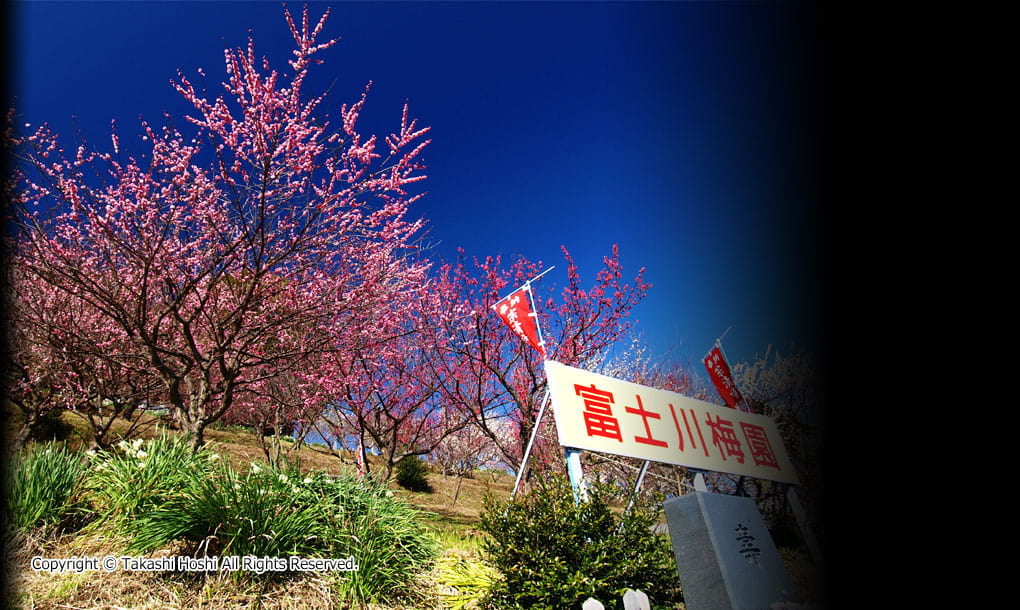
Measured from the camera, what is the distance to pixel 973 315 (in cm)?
245

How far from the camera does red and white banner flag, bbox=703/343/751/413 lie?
8.45 metres

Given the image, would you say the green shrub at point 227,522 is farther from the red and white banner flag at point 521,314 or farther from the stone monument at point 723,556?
the red and white banner flag at point 521,314

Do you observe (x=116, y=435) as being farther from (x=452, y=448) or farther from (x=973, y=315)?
(x=973, y=315)

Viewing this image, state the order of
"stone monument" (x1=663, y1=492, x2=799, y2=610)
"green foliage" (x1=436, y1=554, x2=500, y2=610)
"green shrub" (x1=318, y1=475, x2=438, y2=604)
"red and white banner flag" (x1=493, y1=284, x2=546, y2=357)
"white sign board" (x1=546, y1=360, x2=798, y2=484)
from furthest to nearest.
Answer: "red and white banner flag" (x1=493, y1=284, x2=546, y2=357)
"white sign board" (x1=546, y1=360, x2=798, y2=484)
"green foliage" (x1=436, y1=554, x2=500, y2=610)
"green shrub" (x1=318, y1=475, x2=438, y2=604)
"stone monument" (x1=663, y1=492, x2=799, y2=610)

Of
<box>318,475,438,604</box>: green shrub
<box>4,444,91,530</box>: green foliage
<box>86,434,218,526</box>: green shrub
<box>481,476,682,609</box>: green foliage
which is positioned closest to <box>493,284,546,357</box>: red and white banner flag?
<box>481,476,682,609</box>: green foliage

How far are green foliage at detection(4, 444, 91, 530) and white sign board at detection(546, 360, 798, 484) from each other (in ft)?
13.3

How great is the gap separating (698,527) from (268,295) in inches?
217

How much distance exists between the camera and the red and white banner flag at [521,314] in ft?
20.6

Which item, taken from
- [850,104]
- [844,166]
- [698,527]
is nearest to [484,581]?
[698,527]

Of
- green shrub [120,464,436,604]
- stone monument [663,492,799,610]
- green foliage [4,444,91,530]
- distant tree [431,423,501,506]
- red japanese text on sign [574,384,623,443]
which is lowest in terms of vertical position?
stone monument [663,492,799,610]

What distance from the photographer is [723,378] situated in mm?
8602

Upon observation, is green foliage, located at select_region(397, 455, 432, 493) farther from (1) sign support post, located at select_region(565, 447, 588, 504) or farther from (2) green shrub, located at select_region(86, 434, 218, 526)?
(1) sign support post, located at select_region(565, 447, 588, 504)

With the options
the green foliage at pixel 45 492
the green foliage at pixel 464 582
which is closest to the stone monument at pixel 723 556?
the green foliage at pixel 464 582

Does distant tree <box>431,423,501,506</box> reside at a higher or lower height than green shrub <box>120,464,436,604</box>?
higher
